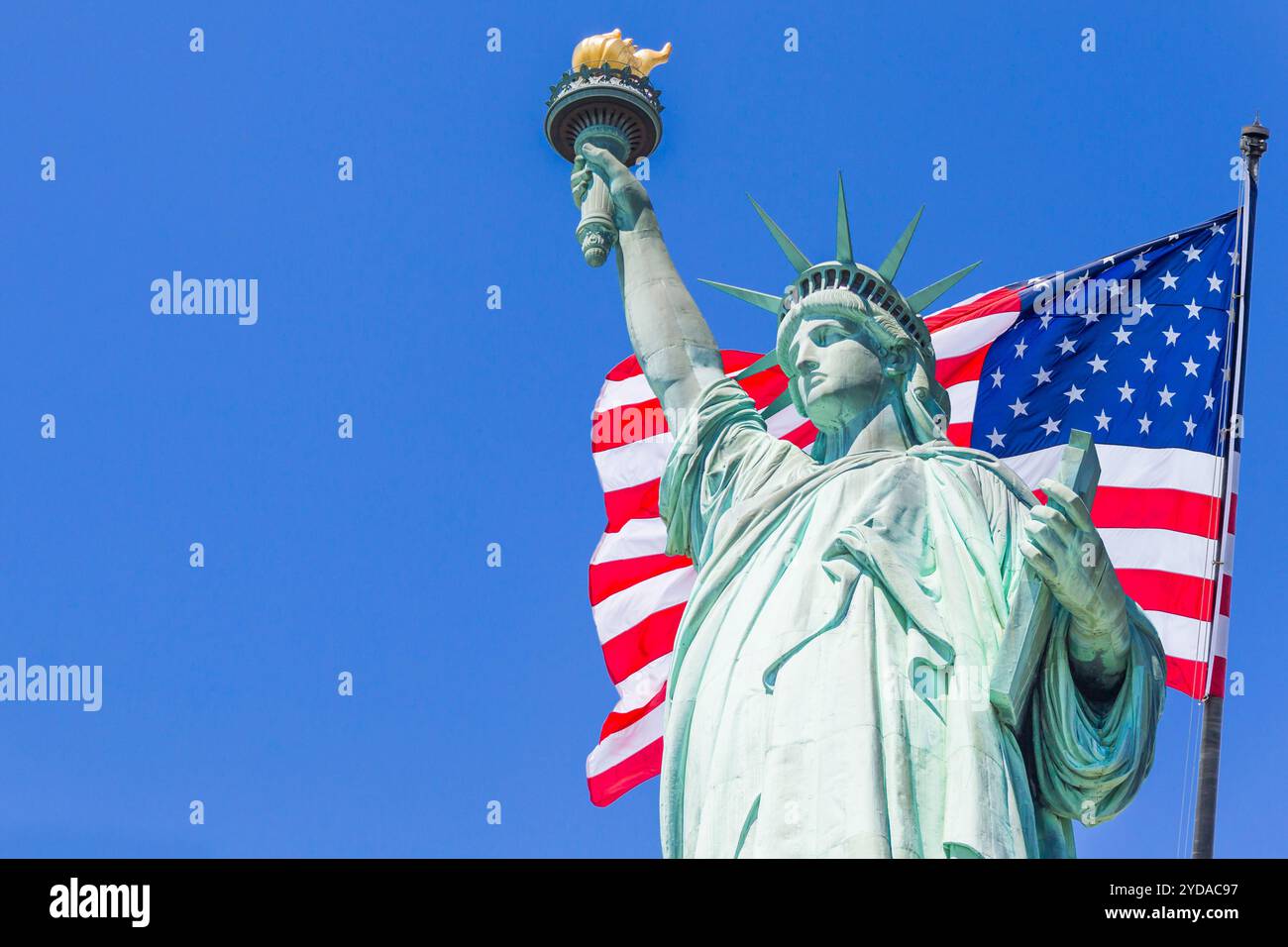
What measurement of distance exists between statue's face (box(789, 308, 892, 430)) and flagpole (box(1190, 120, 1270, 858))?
4.42 metres

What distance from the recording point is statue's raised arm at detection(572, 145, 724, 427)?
1959 cm

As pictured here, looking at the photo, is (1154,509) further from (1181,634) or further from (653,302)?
(653,302)

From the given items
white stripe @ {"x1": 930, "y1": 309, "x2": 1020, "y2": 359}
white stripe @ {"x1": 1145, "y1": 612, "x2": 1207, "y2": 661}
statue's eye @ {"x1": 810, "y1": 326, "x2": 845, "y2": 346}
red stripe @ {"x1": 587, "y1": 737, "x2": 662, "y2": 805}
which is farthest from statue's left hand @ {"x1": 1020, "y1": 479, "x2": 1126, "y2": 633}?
white stripe @ {"x1": 930, "y1": 309, "x2": 1020, "y2": 359}

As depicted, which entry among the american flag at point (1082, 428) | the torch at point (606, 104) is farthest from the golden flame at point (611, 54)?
the american flag at point (1082, 428)

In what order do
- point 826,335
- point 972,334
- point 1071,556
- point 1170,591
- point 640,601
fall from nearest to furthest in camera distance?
point 1071,556 → point 826,335 → point 1170,591 → point 640,601 → point 972,334

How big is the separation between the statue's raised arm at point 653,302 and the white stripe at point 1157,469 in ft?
14.5

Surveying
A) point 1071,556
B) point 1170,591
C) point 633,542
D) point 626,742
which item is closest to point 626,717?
point 626,742

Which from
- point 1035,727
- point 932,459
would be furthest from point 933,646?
point 932,459

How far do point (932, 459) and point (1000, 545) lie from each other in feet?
3.46

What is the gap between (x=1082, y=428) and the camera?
2281 cm

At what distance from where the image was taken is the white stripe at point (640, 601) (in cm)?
2261

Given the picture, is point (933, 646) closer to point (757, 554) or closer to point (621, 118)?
point (757, 554)

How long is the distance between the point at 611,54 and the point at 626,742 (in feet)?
21.1

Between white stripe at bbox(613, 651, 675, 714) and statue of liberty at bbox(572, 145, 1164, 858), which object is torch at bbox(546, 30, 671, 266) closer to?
statue of liberty at bbox(572, 145, 1164, 858)
